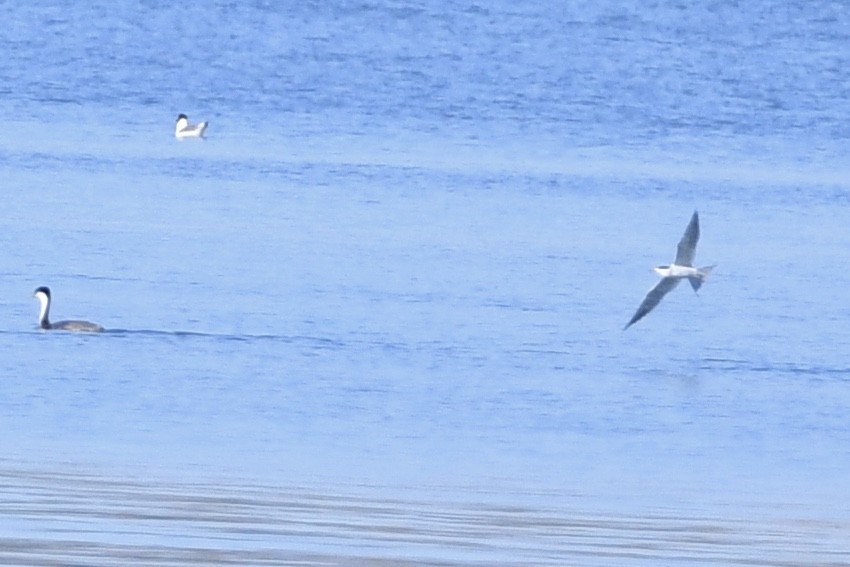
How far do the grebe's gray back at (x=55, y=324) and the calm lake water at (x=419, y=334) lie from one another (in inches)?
3.2

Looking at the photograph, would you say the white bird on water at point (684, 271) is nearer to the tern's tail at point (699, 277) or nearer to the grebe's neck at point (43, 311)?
the tern's tail at point (699, 277)

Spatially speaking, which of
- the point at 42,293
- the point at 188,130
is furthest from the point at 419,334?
the point at 188,130

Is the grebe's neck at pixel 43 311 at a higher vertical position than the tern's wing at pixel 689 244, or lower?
lower

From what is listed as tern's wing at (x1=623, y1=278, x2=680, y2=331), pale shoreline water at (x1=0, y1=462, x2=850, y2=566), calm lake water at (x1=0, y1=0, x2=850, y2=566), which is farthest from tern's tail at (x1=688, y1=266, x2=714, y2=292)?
pale shoreline water at (x1=0, y1=462, x2=850, y2=566)

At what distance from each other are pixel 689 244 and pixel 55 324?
3650mm

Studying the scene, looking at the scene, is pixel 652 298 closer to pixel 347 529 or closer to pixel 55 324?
pixel 55 324

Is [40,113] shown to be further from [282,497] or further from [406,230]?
[282,497]

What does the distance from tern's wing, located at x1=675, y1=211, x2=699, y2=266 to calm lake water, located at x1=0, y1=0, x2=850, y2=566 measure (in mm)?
651

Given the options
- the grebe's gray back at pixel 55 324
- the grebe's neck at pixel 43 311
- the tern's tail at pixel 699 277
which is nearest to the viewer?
the tern's tail at pixel 699 277

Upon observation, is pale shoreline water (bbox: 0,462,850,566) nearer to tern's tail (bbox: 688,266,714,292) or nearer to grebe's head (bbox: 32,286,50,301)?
tern's tail (bbox: 688,266,714,292)

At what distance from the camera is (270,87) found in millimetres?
35688

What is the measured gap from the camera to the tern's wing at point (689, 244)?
13273 millimetres

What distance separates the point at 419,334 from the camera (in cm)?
1437

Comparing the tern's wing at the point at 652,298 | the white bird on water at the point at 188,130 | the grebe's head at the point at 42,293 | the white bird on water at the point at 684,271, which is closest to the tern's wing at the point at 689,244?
the white bird on water at the point at 684,271
